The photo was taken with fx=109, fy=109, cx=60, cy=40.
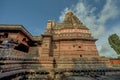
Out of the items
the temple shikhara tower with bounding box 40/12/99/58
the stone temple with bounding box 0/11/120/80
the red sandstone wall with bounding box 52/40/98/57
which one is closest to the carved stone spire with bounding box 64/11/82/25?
the stone temple with bounding box 0/11/120/80

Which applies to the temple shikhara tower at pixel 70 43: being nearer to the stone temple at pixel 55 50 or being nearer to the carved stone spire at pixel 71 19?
the stone temple at pixel 55 50

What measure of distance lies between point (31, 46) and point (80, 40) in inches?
369

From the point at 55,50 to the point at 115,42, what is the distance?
17217mm

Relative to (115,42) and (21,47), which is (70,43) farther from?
(115,42)

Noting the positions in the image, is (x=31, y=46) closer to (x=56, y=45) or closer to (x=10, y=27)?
(x=56, y=45)

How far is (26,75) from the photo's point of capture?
415 inches

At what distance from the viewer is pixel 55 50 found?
19.4m

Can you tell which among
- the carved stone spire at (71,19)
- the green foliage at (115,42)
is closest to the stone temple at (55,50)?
the carved stone spire at (71,19)

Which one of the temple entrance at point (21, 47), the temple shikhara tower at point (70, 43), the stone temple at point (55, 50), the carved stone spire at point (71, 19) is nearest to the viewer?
the stone temple at point (55, 50)

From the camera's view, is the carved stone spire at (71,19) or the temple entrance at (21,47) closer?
the temple entrance at (21,47)

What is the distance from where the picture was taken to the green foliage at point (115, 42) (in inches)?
1069

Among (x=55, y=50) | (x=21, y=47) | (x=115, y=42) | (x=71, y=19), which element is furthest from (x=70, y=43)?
(x=115, y=42)

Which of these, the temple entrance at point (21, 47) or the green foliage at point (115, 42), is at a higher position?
the green foliage at point (115, 42)

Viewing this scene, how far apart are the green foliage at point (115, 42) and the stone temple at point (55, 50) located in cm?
1008
